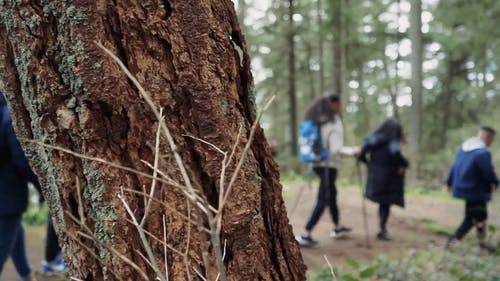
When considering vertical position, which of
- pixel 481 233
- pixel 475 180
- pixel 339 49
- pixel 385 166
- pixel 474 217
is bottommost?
pixel 481 233

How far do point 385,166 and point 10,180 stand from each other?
4407 millimetres

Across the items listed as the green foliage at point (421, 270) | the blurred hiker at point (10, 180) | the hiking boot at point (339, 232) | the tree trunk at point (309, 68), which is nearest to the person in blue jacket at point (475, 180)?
the green foliage at point (421, 270)

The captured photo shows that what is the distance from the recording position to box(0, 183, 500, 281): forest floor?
5527mm

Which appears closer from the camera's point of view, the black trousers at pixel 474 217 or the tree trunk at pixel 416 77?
the black trousers at pixel 474 217

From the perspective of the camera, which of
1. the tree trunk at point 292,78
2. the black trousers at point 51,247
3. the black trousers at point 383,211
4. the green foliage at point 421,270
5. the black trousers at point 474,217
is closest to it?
the green foliage at point 421,270

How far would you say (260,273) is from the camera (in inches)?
60.2

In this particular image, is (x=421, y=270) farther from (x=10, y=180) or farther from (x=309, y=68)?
(x=309, y=68)

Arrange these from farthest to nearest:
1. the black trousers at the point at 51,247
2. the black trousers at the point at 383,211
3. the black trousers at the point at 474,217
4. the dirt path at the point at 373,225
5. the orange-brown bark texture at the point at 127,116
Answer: the black trousers at the point at 383,211, the black trousers at the point at 474,217, the dirt path at the point at 373,225, the black trousers at the point at 51,247, the orange-brown bark texture at the point at 127,116

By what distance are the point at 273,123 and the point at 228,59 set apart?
19.4 metres

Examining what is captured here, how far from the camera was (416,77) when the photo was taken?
14.3 m

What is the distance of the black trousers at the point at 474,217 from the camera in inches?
230

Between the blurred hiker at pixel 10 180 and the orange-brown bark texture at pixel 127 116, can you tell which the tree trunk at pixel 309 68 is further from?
the orange-brown bark texture at pixel 127 116

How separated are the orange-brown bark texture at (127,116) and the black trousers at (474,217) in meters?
5.14

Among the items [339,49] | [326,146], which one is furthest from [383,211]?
[339,49]
